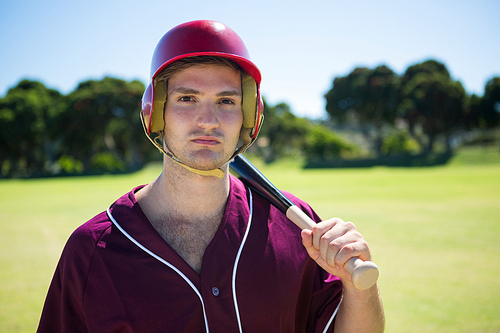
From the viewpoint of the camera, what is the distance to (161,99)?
1883mm

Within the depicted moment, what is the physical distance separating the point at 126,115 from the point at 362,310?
4278 centimetres

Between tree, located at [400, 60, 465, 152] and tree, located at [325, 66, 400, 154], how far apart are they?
197 centimetres

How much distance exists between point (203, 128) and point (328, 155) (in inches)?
1819

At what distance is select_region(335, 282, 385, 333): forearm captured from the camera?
5.52 feet

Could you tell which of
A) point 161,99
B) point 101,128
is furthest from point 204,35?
point 101,128

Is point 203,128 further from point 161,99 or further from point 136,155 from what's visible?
point 136,155

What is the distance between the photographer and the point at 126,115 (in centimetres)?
4109

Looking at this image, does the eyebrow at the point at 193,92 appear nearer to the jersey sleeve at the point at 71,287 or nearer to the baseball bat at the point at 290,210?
the baseball bat at the point at 290,210

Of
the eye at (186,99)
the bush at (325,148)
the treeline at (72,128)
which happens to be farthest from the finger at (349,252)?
the bush at (325,148)

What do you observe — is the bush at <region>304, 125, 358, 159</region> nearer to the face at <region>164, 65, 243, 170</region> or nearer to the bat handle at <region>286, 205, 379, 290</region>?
the face at <region>164, 65, 243, 170</region>

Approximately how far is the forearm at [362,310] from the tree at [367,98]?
4690cm

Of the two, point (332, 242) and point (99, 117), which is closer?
point (332, 242)

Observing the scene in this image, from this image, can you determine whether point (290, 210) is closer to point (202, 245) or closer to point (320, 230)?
point (320, 230)

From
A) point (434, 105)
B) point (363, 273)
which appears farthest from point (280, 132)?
point (363, 273)
